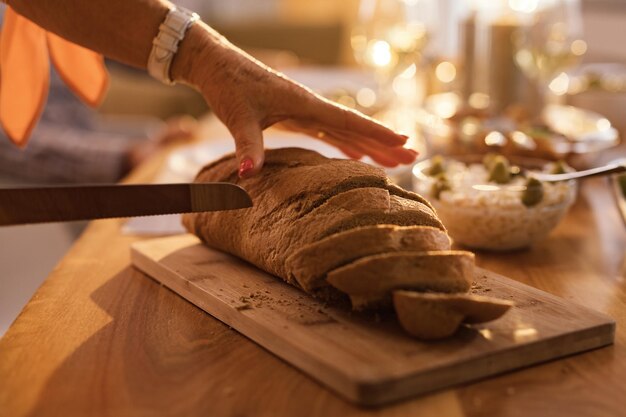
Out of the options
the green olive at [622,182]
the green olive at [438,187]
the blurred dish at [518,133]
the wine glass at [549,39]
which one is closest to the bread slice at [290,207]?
the green olive at [438,187]

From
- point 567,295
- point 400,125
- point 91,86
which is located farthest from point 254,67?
point 400,125

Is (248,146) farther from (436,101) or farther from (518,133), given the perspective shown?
(436,101)

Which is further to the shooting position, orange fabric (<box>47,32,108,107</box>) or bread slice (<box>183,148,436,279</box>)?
orange fabric (<box>47,32,108,107</box>)

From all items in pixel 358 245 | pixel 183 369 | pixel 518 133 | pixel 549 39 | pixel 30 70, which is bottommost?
pixel 183 369

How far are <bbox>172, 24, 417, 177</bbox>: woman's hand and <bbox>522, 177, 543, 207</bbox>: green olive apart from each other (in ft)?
0.66

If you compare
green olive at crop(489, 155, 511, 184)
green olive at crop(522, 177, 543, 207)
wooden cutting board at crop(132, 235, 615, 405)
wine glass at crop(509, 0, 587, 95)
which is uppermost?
wine glass at crop(509, 0, 587, 95)

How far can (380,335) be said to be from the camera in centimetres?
85

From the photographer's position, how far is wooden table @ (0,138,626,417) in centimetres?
76

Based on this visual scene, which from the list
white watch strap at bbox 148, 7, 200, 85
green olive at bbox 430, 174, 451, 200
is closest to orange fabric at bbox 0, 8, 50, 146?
white watch strap at bbox 148, 7, 200, 85

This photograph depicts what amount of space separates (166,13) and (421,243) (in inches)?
19.7

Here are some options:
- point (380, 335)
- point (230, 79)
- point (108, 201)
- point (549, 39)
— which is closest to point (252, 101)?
point (230, 79)

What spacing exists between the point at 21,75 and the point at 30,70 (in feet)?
Answer: 0.10

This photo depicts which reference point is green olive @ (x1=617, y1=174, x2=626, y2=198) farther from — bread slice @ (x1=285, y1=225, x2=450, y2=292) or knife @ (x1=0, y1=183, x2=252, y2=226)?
knife @ (x1=0, y1=183, x2=252, y2=226)

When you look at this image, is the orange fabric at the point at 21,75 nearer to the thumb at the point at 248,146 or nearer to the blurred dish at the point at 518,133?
the thumb at the point at 248,146
